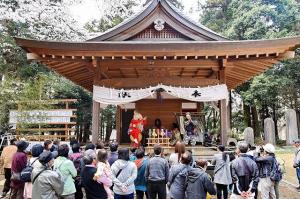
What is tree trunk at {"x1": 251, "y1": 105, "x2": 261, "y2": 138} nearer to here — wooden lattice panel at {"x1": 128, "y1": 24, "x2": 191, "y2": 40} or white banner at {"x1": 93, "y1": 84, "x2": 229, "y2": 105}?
wooden lattice panel at {"x1": 128, "y1": 24, "x2": 191, "y2": 40}

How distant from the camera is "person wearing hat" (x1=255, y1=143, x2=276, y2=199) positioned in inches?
266

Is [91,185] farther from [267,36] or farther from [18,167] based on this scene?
[267,36]

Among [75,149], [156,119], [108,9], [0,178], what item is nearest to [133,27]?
[156,119]

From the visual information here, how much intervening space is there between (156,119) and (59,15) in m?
14.2

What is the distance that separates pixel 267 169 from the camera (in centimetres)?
686

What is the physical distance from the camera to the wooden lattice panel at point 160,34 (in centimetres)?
1220

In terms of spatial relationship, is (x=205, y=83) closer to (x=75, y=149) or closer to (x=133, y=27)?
(x=133, y=27)

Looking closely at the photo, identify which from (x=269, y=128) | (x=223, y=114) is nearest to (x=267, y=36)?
(x=269, y=128)

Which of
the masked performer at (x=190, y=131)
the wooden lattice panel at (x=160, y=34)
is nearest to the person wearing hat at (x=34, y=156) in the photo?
the wooden lattice panel at (x=160, y=34)

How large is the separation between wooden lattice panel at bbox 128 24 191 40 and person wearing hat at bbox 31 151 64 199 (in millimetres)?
8336

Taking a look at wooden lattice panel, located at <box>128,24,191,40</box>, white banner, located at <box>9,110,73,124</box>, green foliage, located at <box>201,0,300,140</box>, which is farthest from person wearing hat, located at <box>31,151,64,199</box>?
green foliage, located at <box>201,0,300,140</box>

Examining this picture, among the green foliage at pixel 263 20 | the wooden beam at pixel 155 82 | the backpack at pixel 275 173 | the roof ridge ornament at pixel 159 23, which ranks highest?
the green foliage at pixel 263 20

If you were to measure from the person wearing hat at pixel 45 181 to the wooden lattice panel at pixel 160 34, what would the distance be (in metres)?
8.34

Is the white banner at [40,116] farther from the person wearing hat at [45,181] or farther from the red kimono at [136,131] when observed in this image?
the person wearing hat at [45,181]
